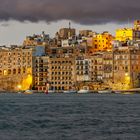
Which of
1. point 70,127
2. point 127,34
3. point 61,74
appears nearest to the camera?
point 70,127

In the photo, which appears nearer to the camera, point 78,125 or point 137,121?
point 78,125

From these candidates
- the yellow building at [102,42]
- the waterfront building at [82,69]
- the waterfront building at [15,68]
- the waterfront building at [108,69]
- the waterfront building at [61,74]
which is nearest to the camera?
the waterfront building at [108,69]

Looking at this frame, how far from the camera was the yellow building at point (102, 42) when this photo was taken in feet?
579

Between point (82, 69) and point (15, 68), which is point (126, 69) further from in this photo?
point (15, 68)

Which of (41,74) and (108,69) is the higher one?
(108,69)

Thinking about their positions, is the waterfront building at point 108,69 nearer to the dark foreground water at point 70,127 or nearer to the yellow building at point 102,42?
the yellow building at point 102,42

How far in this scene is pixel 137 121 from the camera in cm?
5103

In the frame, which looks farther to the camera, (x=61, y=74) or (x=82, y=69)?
(x=61, y=74)

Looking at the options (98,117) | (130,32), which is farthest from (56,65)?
(98,117)

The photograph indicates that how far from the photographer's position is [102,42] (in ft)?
587

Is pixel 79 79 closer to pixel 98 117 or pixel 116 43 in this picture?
pixel 116 43

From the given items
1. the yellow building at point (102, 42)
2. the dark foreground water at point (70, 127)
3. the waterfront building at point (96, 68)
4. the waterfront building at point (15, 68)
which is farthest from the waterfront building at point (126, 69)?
the dark foreground water at point (70, 127)

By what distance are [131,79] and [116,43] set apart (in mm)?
21816

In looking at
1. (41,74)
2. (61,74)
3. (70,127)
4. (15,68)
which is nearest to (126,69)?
(61,74)
